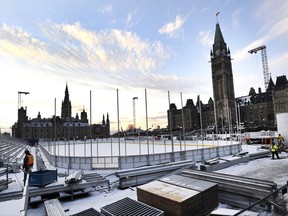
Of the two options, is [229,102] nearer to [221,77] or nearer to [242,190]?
[221,77]

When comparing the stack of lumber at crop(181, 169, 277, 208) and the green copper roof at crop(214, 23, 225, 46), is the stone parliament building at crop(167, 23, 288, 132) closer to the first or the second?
the green copper roof at crop(214, 23, 225, 46)

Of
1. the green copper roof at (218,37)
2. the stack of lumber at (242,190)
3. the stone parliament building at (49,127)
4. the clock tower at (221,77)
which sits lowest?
Result: the stack of lumber at (242,190)

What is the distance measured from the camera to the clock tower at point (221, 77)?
433 ft

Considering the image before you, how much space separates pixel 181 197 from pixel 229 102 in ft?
437

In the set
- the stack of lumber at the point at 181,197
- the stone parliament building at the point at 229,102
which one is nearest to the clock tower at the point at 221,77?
the stone parliament building at the point at 229,102

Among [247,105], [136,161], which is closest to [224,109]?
[247,105]

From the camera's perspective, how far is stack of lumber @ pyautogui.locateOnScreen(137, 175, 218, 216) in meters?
7.30

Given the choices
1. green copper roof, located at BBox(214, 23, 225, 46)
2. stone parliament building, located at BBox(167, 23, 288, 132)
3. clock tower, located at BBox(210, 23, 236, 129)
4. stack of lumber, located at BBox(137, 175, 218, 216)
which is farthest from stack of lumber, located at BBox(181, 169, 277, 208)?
green copper roof, located at BBox(214, 23, 225, 46)

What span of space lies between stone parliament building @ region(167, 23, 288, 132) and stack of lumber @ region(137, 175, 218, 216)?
105 m

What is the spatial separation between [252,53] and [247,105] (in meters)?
39.5

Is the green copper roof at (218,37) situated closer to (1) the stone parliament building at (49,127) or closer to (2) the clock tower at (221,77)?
(2) the clock tower at (221,77)

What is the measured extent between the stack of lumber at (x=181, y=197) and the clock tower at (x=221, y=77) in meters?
126

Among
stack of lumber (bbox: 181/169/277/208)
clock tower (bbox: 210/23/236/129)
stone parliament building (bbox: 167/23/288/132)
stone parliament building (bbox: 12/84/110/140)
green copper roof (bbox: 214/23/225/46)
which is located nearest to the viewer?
stack of lumber (bbox: 181/169/277/208)

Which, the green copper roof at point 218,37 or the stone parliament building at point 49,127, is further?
the green copper roof at point 218,37
